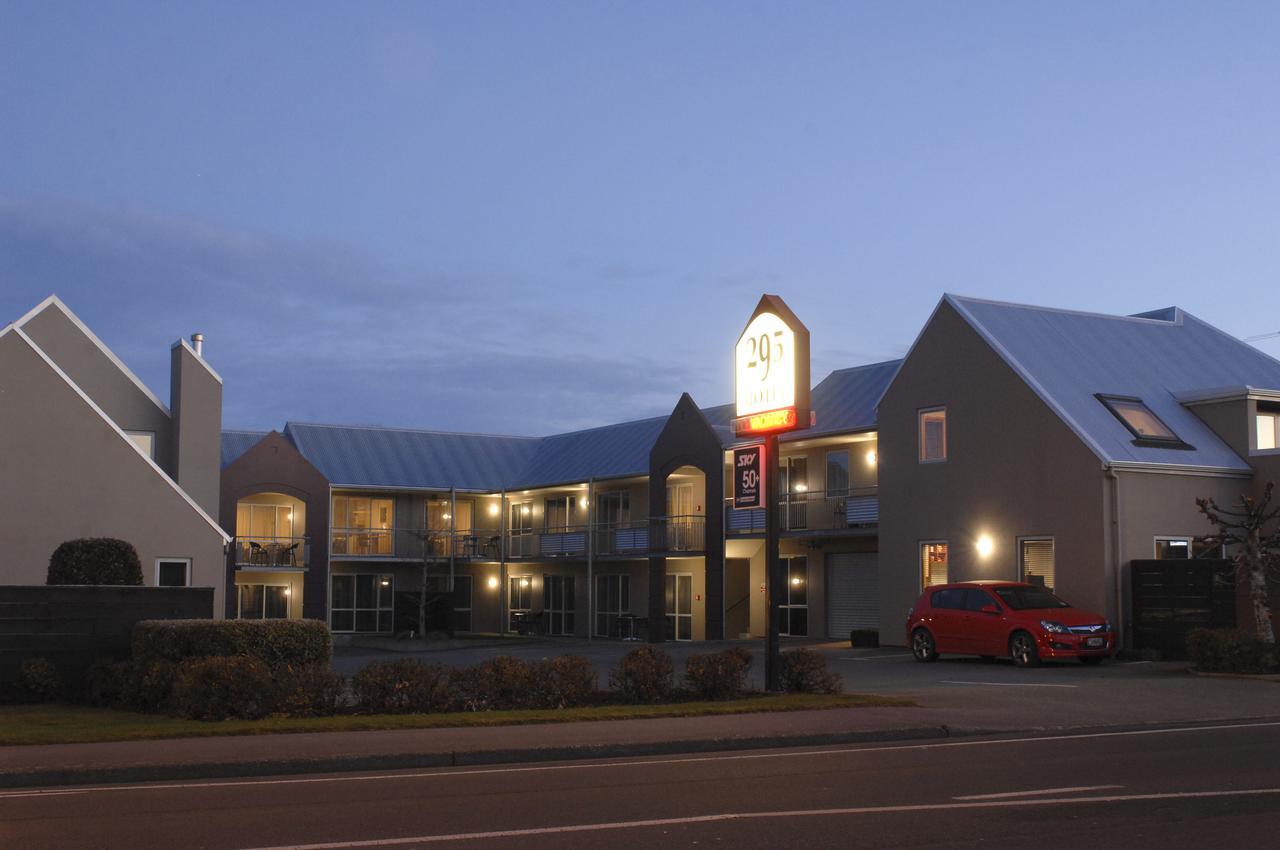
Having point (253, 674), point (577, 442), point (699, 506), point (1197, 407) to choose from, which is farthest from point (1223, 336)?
point (253, 674)

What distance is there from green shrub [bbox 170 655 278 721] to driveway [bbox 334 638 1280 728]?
793 centimetres

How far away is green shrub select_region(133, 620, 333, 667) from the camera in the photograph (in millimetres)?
18078

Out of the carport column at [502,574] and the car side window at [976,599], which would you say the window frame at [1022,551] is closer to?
the car side window at [976,599]

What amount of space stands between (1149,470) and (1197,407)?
3981 millimetres

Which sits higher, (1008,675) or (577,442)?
(577,442)

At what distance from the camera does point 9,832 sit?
945 cm

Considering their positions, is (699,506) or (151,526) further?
(699,506)

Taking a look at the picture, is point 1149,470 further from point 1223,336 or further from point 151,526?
point 151,526

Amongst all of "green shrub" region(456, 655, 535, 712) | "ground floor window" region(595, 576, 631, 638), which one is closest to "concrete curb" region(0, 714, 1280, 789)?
"green shrub" region(456, 655, 535, 712)

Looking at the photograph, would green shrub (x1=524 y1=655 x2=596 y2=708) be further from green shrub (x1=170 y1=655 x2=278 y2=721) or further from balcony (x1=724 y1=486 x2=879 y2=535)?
balcony (x1=724 y1=486 x2=879 y2=535)

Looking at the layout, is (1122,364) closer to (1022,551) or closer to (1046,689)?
(1022,551)

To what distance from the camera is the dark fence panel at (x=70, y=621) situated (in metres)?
19.6

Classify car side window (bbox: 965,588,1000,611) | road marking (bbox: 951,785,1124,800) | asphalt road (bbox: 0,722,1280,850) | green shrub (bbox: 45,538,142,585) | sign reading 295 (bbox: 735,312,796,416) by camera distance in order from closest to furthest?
asphalt road (bbox: 0,722,1280,850)
road marking (bbox: 951,785,1124,800)
sign reading 295 (bbox: 735,312,796,416)
green shrub (bbox: 45,538,142,585)
car side window (bbox: 965,588,1000,611)

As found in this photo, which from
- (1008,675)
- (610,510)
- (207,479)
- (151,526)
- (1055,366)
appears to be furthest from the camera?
(610,510)
